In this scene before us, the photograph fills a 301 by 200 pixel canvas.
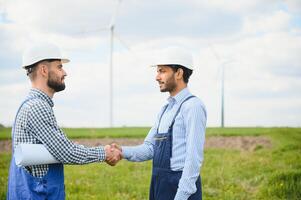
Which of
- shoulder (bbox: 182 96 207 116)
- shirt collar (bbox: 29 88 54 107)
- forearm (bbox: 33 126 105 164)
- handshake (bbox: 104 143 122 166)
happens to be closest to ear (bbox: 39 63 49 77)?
shirt collar (bbox: 29 88 54 107)

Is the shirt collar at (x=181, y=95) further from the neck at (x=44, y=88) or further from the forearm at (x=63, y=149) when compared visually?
the neck at (x=44, y=88)

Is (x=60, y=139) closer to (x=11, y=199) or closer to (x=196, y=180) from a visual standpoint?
(x=11, y=199)

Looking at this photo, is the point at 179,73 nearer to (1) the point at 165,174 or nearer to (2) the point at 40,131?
(1) the point at 165,174

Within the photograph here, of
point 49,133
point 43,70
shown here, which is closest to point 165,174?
point 49,133

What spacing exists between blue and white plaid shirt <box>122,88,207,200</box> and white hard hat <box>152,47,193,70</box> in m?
0.23

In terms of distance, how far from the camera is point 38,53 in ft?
13.9

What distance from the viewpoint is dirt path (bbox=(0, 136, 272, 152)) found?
19.3 metres

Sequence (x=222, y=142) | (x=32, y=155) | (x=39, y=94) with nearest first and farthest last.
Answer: (x=32, y=155) < (x=39, y=94) < (x=222, y=142)

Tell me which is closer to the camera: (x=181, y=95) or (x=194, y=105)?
(x=194, y=105)

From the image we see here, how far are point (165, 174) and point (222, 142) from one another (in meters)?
16.3

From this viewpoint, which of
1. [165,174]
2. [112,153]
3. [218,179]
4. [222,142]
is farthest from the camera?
[222,142]

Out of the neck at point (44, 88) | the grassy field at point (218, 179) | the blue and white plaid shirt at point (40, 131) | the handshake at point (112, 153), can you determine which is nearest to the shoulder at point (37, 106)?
the blue and white plaid shirt at point (40, 131)

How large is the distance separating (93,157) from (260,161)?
913cm

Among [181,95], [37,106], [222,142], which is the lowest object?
[222,142]
